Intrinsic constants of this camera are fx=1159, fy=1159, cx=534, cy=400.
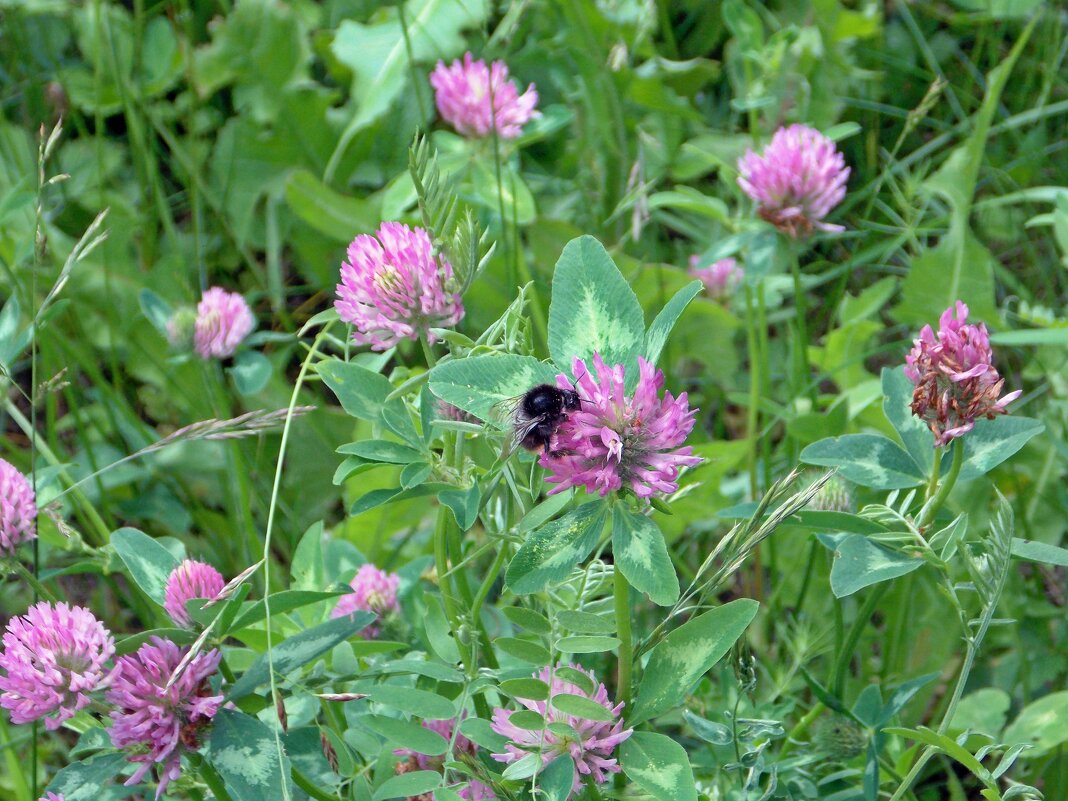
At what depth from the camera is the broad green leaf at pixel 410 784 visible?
999mm

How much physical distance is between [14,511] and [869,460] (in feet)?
2.75

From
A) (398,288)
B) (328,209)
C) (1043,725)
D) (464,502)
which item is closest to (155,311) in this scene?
(328,209)

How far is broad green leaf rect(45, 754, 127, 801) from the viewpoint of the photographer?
1023 mm

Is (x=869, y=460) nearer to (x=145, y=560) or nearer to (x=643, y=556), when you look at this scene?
(x=643, y=556)

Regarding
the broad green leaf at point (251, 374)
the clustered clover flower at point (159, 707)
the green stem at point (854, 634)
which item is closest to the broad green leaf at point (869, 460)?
the green stem at point (854, 634)

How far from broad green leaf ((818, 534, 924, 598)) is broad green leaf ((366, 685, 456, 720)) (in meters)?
0.35

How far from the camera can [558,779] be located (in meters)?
0.93

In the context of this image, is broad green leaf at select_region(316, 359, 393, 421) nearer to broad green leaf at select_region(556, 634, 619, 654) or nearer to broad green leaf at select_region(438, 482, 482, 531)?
broad green leaf at select_region(438, 482, 482, 531)

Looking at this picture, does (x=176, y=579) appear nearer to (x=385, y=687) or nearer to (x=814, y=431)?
(x=385, y=687)

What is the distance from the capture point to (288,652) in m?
1.05

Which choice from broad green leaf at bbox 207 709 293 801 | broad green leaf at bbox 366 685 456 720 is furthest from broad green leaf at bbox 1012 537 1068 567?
broad green leaf at bbox 207 709 293 801

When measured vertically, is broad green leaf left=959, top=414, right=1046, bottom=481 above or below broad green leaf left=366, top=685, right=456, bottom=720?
above

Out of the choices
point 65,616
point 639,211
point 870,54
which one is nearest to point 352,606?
point 65,616

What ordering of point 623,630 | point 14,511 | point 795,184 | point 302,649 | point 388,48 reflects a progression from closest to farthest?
point 623,630, point 302,649, point 14,511, point 795,184, point 388,48
